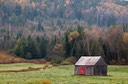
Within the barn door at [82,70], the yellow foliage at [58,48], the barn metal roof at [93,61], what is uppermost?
the barn metal roof at [93,61]

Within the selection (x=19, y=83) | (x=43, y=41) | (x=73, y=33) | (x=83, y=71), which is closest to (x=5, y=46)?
(x=43, y=41)

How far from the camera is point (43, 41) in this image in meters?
160

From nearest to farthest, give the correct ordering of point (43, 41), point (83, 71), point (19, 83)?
point (19, 83) → point (83, 71) → point (43, 41)

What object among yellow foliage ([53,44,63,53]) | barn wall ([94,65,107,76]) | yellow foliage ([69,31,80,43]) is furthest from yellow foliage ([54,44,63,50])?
barn wall ([94,65,107,76])

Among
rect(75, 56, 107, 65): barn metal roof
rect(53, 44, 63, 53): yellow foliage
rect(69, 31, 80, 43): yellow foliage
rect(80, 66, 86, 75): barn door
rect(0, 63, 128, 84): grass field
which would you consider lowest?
rect(53, 44, 63, 53): yellow foliage

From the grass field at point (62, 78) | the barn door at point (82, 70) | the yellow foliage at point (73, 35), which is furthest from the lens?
the yellow foliage at point (73, 35)

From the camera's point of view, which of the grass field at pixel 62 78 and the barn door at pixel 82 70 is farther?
the barn door at pixel 82 70

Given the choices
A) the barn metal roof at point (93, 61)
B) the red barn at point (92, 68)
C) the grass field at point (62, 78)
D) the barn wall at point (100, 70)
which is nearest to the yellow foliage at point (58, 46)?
the grass field at point (62, 78)

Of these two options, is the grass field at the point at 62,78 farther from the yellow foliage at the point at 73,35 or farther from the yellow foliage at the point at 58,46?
the yellow foliage at the point at 58,46

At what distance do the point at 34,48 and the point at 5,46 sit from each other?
35542 mm

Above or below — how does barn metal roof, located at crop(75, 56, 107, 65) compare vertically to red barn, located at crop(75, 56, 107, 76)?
above

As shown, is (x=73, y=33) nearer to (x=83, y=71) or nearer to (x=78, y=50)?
(x=78, y=50)

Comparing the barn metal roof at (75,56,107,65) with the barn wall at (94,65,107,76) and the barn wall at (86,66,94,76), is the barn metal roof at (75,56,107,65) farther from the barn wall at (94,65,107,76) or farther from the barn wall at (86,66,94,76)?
the barn wall at (86,66,94,76)

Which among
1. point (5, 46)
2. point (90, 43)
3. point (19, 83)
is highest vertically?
point (19, 83)
